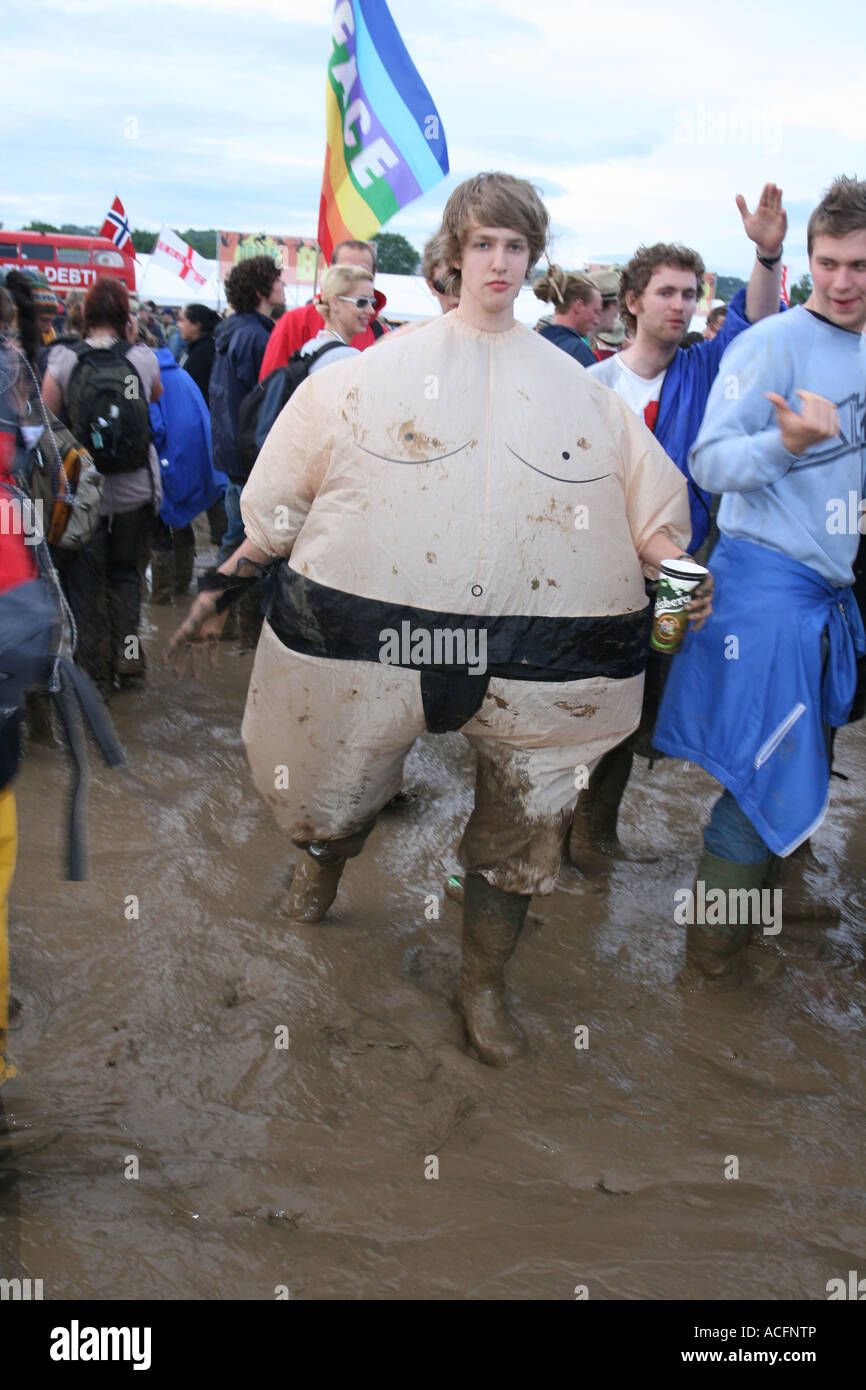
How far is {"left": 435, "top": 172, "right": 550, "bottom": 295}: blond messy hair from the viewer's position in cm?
247

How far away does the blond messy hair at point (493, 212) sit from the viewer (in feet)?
8.11

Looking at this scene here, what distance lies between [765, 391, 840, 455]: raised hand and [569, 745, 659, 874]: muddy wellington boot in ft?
5.17

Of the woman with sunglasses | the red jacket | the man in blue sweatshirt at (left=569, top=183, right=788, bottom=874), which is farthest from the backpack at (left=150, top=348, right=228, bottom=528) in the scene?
the man in blue sweatshirt at (left=569, top=183, right=788, bottom=874)

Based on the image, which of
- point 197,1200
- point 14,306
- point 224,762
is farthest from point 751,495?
point 14,306

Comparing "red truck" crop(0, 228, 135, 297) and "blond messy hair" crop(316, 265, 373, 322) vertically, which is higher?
"red truck" crop(0, 228, 135, 297)

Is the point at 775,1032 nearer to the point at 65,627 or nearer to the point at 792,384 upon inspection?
the point at 792,384

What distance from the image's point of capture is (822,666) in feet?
10.0

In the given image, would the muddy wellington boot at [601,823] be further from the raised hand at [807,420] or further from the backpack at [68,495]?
the backpack at [68,495]

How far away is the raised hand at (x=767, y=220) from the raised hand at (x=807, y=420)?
82 centimetres

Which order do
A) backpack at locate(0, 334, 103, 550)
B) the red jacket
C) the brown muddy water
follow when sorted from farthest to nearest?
the red jacket, backpack at locate(0, 334, 103, 550), the brown muddy water

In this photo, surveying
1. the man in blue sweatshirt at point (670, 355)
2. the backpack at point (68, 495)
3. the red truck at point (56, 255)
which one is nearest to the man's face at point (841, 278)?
the man in blue sweatshirt at point (670, 355)

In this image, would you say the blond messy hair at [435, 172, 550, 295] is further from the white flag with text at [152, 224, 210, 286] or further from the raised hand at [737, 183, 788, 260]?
the white flag with text at [152, 224, 210, 286]

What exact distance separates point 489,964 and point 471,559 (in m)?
1.11

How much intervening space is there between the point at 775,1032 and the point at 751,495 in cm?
151
